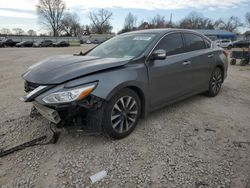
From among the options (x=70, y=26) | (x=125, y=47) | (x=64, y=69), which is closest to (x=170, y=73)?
(x=125, y=47)

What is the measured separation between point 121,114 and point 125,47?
126cm

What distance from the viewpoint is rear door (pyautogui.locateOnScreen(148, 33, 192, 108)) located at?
11.0ft

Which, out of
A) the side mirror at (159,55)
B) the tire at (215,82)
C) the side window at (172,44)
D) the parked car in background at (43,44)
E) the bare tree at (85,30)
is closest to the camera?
the side mirror at (159,55)

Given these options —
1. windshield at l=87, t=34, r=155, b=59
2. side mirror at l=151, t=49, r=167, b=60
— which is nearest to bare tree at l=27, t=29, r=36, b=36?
windshield at l=87, t=34, r=155, b=59

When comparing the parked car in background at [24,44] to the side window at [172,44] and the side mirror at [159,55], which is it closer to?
the side window at [172,44]

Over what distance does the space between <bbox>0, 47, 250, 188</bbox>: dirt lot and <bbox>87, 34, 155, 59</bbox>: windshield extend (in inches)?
47.2

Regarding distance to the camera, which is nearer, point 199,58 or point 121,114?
point 121,114

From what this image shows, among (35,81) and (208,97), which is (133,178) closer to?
(35,81)

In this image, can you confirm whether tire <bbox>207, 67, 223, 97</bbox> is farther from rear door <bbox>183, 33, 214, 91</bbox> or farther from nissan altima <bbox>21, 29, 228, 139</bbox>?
nissan altima <bbox>21, 29, 228, 139</bbox>

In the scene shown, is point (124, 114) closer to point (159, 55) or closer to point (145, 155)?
point (145, 155)

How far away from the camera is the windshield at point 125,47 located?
3380mm

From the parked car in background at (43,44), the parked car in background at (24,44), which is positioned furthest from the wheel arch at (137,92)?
the parked car in background at (24,44)

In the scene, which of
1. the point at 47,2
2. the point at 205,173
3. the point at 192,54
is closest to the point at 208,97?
the point at 192,54

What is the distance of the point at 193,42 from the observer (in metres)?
4.27
